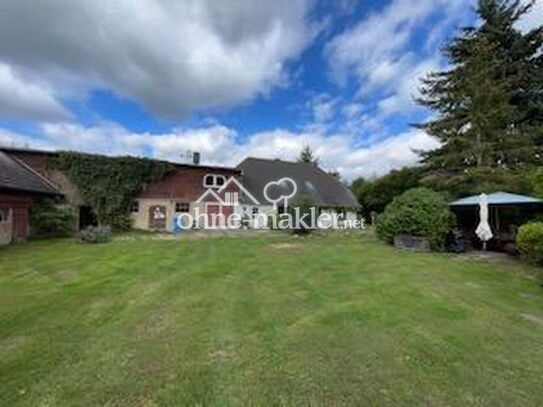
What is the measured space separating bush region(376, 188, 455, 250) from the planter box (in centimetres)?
17

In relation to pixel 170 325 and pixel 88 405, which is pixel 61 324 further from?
pixel 88 405

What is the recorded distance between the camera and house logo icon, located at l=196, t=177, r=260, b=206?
27438 mm

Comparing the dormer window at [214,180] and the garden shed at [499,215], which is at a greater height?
the dormer window at [214,180]

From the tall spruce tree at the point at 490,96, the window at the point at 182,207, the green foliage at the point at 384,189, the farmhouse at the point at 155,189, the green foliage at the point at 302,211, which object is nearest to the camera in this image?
the tall spruce tree at the point at 490,96

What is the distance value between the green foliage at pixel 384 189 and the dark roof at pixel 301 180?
185 centimetres

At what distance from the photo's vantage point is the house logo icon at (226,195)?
27.4m

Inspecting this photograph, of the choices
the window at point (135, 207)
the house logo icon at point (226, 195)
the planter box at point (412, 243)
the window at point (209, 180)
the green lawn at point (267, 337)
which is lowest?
the green lawn at point (267, 337)

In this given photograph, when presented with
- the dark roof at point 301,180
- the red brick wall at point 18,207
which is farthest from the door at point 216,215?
the red brick wall at point 18,207

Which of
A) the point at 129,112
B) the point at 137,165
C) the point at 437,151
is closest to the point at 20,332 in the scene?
the point at 137,165

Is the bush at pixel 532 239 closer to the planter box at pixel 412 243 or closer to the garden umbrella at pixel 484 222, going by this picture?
the garden umbrella at pixel 484 222

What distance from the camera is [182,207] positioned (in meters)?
26.6

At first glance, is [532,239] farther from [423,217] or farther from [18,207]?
[18,207]

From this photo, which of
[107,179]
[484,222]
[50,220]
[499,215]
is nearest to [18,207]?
[50,220]

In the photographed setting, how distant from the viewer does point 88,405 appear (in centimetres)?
369
